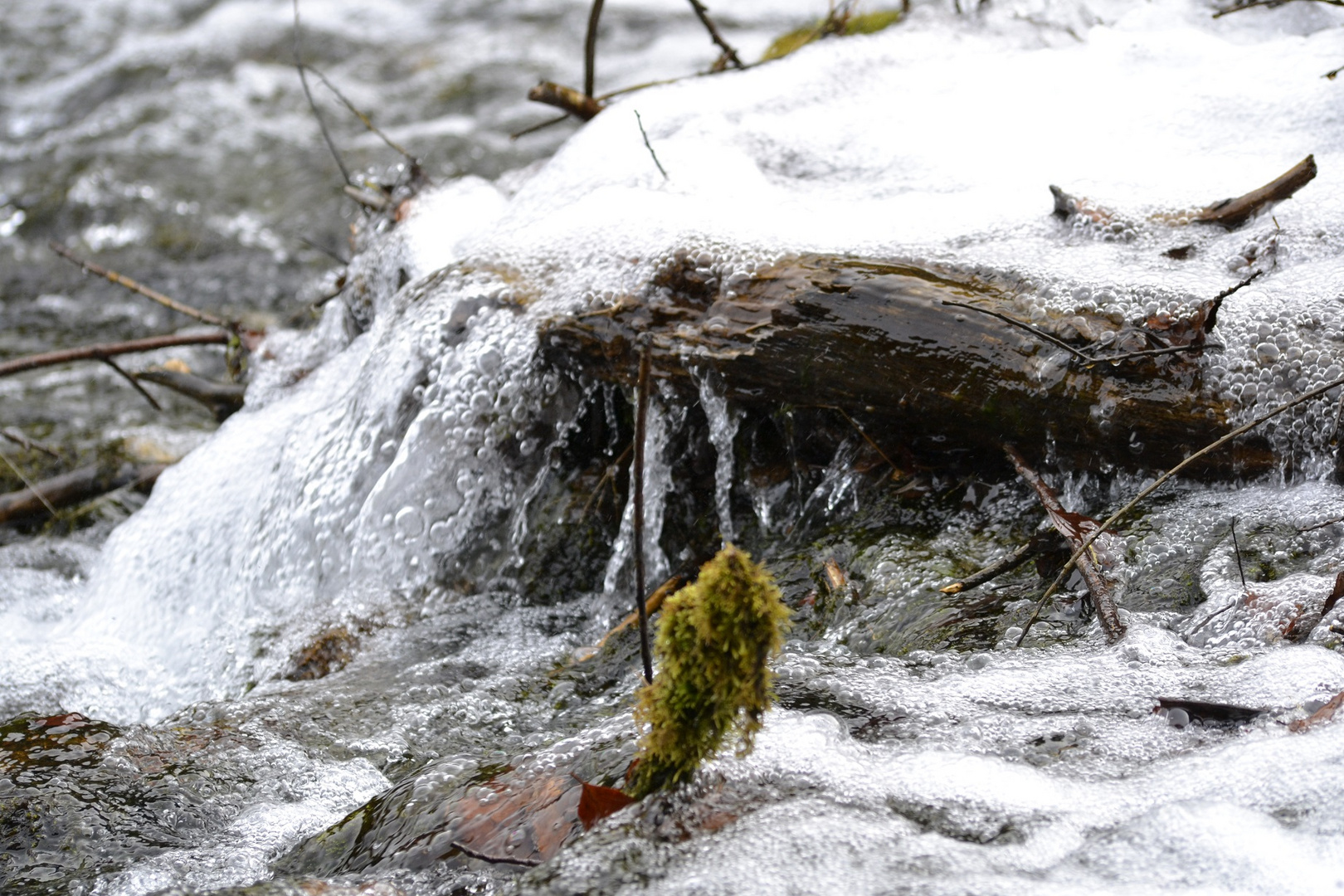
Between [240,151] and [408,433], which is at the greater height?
[240,151]

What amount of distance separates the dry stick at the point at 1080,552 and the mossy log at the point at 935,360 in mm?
68

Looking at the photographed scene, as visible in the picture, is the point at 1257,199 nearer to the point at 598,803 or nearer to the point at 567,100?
the point at 598,803

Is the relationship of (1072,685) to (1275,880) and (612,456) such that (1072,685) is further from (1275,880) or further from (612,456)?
(612,456)

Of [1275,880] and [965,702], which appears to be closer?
[1275,880]

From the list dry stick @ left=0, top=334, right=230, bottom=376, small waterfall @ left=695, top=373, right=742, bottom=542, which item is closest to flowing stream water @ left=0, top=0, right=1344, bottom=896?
small waterfall @ left=695, top=373, right=742, bottom=542

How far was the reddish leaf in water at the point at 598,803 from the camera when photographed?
5.55 ft

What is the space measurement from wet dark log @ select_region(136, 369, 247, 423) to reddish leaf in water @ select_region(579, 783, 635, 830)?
3319 millimetres

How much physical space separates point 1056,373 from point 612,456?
131cm

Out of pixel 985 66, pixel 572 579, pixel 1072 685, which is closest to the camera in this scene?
pixel 1072 685

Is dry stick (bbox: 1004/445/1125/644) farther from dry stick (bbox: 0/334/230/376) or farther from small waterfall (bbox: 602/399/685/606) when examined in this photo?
dry stick (bbox: 0/334/230/376)

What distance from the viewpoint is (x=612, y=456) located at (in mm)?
3123

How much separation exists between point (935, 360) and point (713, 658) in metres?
1.33

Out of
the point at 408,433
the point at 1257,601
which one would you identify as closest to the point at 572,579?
the point at 408,433

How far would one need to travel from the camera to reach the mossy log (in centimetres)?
240
